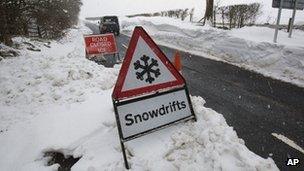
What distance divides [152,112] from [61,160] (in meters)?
1.46

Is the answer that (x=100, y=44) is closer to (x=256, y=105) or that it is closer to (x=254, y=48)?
(x=254, y=48)

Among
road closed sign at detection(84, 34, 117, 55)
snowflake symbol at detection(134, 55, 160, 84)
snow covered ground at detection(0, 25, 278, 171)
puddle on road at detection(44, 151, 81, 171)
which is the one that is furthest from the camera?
road closed sign at detection(84, 34, 117, 55)

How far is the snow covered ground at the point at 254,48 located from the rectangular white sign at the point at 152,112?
4.83 meters

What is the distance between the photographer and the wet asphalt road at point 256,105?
14.3 feet

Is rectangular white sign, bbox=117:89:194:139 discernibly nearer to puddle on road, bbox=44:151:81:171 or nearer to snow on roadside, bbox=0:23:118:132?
puddle on road, bbox=44:151:81:171

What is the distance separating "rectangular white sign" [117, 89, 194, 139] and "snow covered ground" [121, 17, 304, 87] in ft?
15.8

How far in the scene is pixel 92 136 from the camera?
14.0ft

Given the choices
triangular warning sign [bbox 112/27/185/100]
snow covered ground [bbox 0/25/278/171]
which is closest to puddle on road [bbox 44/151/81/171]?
snow covered ground [bbox 0/25/278/171]

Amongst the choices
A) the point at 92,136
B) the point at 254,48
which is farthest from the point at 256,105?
the point at 254,48

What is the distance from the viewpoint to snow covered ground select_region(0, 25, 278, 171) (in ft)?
11.4

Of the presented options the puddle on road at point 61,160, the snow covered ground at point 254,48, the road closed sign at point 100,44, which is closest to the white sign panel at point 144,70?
the puddle on road at point 61,160

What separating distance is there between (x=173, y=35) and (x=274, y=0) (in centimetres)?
767

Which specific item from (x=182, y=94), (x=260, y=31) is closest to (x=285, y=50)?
(x=260, y=31)

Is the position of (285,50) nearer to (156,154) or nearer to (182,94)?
(182,94)
